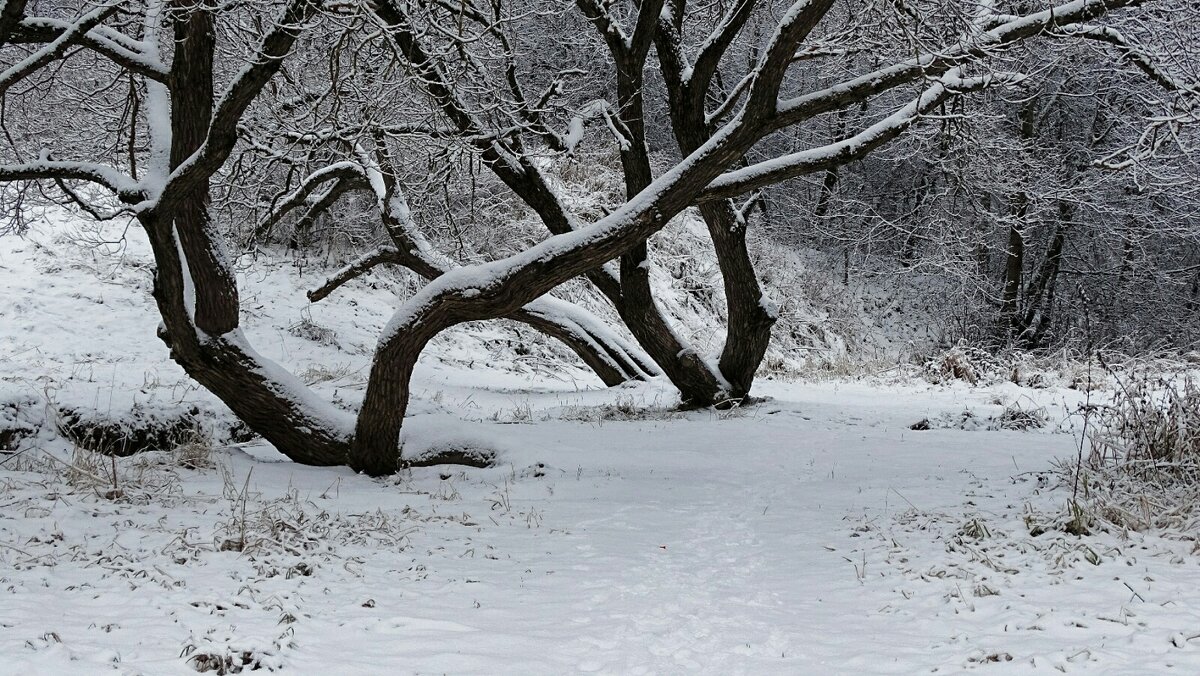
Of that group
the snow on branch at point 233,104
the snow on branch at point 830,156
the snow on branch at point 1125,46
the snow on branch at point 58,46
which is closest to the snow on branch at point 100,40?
the snow on branch at point 58,46

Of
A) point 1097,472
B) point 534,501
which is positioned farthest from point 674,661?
point 1097,472

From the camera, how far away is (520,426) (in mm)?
7707

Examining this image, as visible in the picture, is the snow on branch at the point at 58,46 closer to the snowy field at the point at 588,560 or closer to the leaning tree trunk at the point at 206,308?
the leaning tree trunk at the point at 206,308

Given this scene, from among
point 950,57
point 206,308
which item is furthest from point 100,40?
point 950,57

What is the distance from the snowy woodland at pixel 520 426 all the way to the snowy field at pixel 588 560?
26mm

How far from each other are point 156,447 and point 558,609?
189 inches

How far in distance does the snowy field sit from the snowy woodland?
26 millimetres

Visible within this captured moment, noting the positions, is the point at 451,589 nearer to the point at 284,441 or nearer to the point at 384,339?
the point at 384,339

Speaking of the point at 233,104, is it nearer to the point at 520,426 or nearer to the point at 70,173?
the point at 70,173

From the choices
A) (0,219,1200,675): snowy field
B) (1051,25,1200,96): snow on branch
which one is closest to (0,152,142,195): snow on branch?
(0,219,1200,675): snowy field

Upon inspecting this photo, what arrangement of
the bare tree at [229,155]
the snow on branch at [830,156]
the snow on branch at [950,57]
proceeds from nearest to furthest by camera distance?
the bare tree at [229,155] < the snow on branch at [950,57] < the snow on branch at [830,156]

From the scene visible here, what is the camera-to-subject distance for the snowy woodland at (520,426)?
3188 millimetres

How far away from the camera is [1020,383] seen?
1111cm

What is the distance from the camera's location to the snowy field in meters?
2.93
